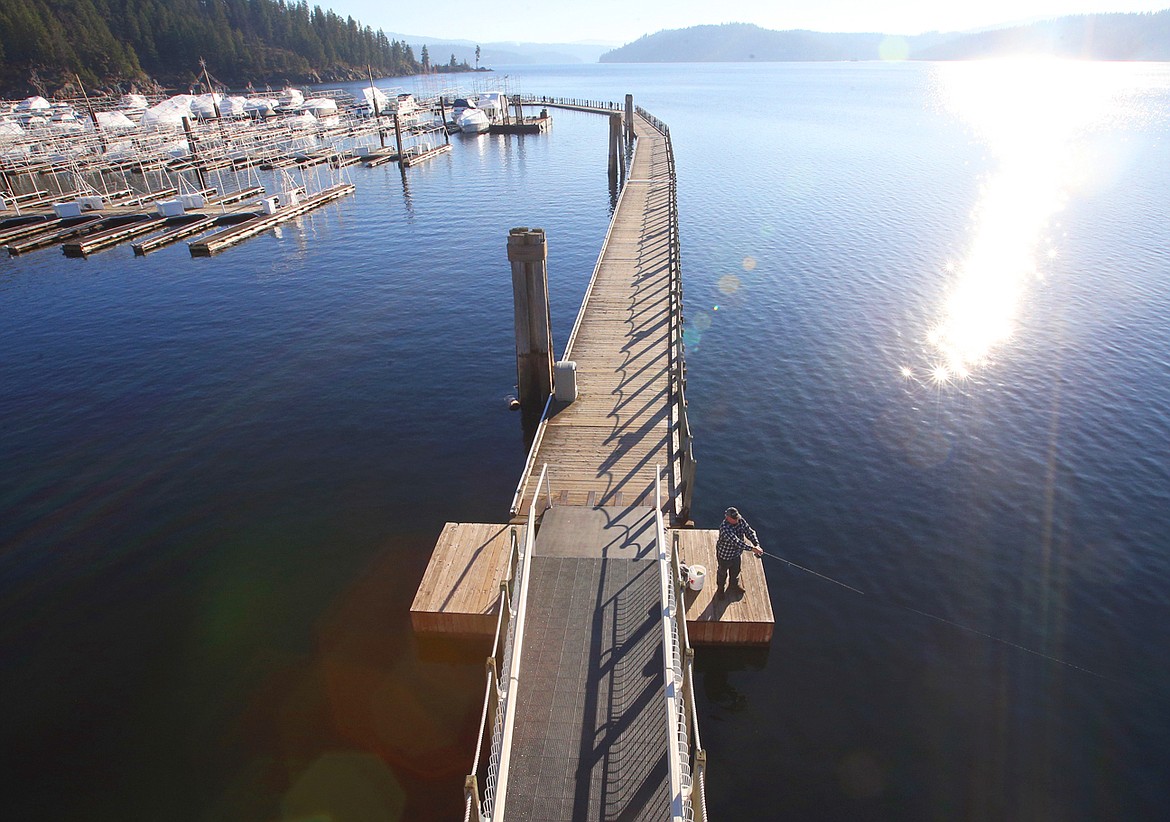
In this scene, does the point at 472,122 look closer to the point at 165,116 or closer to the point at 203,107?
the point at 165,116

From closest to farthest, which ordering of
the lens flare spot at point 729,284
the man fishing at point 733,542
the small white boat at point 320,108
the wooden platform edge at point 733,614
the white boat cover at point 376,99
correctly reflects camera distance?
the man fishing at point 733,542 < the wooden platform edge at point 733,614 < the lens flare spot at point 729,284 < the small white boat at point 320,108 < the white boat cover at point 376,99

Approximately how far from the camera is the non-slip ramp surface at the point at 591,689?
816cm

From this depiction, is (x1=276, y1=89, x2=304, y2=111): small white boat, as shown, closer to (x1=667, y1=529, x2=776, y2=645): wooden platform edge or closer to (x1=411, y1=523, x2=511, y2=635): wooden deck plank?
(x1=411, y1=523, x2=511, y2=635): wooden deck plank

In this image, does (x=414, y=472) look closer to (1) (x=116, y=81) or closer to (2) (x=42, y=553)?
(2) (x=42, y=553)

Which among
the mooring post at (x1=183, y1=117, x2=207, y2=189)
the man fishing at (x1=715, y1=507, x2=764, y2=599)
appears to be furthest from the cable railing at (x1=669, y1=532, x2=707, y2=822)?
the mooring post at (x1=183, y1=117, x2=207, y2=189)

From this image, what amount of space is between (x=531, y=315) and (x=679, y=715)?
44.3 ft

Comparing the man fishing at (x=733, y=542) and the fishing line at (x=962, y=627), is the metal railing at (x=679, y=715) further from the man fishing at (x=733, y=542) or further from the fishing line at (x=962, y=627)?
the fishing line at (x=962, y=627)

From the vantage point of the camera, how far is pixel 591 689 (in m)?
9.52

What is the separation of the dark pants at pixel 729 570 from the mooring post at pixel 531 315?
9.65 metres

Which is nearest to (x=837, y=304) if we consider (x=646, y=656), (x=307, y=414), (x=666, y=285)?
(x=666, y=285)

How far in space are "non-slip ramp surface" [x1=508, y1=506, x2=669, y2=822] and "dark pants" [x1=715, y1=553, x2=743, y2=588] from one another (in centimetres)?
145

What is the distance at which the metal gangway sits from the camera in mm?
8031

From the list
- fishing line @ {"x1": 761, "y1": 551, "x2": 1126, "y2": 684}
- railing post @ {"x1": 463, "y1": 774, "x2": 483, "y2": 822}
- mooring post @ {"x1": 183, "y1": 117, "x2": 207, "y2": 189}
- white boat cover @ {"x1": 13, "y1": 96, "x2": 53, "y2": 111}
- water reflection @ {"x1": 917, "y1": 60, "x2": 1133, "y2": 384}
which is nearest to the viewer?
railing post @ {"x1": 463, "y1": 774, "x2": 483, "y2": 822}

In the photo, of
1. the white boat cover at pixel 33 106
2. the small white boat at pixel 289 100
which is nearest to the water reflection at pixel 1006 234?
the small white boat at pixel 289 100
